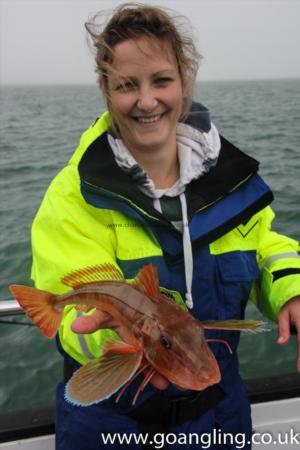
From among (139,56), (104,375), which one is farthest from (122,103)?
(104,375)

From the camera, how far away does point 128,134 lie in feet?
7.41

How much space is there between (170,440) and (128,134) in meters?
1.46

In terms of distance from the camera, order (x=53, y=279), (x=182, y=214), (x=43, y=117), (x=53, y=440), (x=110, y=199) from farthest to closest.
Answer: (x=43, y=117)
(x=53, y=440)
(x=182, y=214)
(x=110, y=199)
(x=53, y=279)

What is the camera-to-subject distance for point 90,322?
157 cm

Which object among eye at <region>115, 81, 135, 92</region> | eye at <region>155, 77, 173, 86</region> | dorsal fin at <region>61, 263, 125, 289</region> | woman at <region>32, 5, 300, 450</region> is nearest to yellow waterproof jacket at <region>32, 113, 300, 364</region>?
woman at <region>32, 5, 300, 450</region>

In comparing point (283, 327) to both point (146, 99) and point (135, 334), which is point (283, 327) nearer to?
point (135, 334)

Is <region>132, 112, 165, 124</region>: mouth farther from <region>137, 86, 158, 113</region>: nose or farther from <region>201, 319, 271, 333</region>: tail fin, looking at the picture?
<region>201, 319, 271, 333</region>: tail fin

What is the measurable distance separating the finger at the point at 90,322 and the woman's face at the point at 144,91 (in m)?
0.95

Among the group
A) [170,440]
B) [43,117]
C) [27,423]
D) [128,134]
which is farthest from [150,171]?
[43,117]

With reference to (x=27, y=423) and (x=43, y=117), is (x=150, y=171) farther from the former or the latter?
(x=43, y=117)

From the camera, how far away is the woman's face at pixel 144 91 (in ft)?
6.86

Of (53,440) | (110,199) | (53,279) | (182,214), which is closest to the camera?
(53,279)

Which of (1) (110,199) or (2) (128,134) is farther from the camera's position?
(2) (128,134)

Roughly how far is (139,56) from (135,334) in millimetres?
1242
